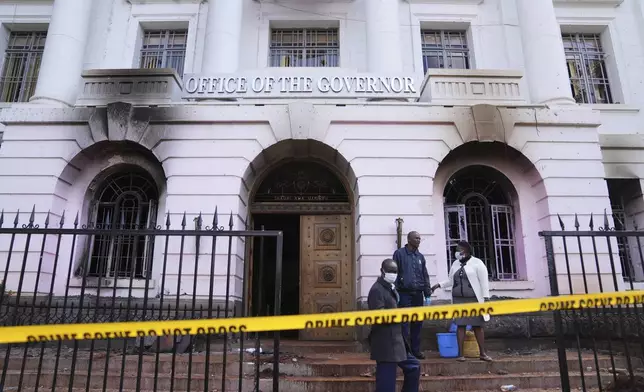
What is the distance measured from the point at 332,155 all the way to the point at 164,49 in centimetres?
653

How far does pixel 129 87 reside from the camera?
1023cm

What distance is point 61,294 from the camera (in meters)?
9.47

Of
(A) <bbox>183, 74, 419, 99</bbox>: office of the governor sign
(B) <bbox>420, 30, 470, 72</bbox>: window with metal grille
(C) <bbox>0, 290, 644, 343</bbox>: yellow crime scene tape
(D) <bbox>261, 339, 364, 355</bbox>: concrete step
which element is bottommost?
(D) <bbox>261, 339, 364, 355</bbox>: concrete step

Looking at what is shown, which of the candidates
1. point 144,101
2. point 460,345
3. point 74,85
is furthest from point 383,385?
point 74,85

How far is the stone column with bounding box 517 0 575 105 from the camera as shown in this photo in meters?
10.4

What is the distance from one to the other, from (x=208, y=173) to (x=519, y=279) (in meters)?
7.26

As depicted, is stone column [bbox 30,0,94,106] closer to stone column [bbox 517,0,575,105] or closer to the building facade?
the building facade

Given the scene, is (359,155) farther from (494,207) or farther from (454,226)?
(494,207)

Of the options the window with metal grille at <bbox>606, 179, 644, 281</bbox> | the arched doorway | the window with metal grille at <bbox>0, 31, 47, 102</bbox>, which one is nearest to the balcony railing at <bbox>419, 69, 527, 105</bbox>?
the arched doorway

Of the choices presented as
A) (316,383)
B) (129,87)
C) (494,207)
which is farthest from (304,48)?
(316,383)

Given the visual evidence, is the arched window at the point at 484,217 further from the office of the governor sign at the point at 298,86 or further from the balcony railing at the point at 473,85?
the office of the governor sign at the point at 298,86

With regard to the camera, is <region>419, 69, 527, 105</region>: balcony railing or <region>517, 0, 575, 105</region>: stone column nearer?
<region>419, 69, 527, 105</region>: balcony railing

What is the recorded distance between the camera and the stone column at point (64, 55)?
10.5m

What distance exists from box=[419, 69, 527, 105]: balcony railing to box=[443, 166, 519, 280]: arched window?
168cm
